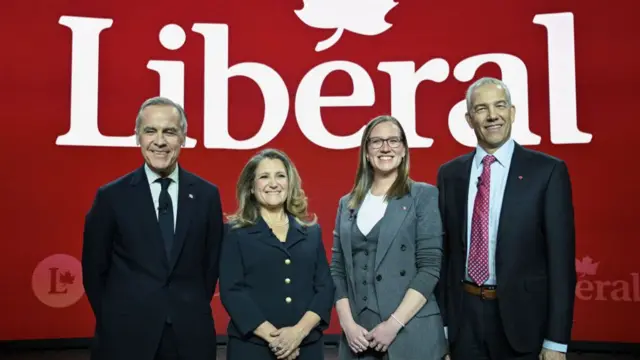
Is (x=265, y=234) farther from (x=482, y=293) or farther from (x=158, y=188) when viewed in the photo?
(x=482, y=293)

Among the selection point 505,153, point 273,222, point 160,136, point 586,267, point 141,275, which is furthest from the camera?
point 586,267

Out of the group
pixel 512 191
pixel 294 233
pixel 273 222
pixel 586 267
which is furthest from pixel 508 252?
pixel 586 267

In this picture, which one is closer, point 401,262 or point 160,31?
point 401,262

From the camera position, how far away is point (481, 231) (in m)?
2.15

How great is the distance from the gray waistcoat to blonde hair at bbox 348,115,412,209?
0.48 feet

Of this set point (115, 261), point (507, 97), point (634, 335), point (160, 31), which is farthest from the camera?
point (160, 31)

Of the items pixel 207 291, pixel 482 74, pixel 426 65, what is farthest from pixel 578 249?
pixel 207 291

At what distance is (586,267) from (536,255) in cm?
279

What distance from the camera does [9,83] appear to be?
4633 mm

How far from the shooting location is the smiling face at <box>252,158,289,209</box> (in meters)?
2.30

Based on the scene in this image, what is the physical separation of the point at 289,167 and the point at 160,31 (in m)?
2.94

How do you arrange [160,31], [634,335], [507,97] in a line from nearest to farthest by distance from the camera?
1. [507,97]
2. [634,335]
3. [160,31]

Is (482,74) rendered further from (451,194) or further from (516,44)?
(451,194)

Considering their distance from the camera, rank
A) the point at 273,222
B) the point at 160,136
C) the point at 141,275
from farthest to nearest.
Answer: the point at 273,222 → the point at 160,136 → the point at 141,275
